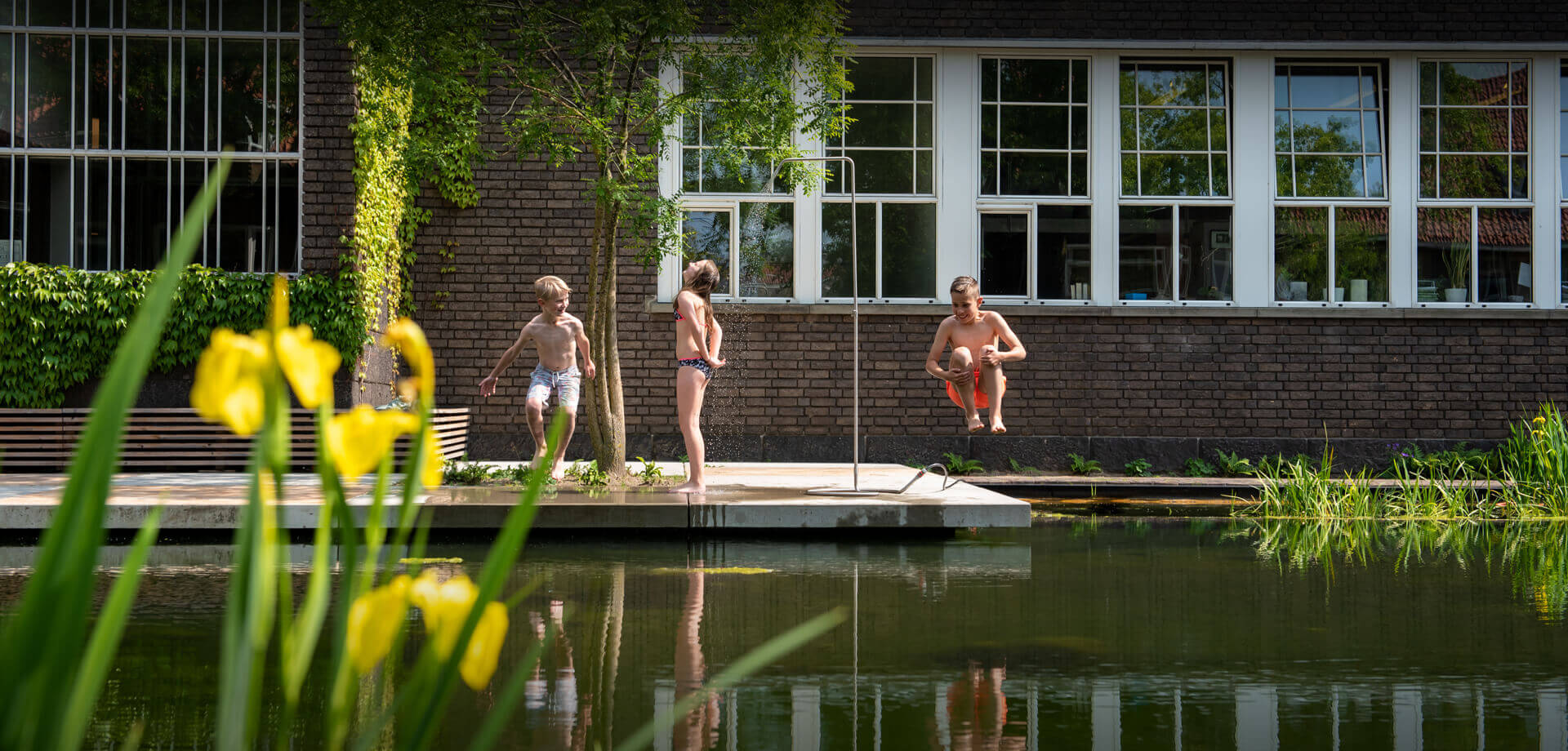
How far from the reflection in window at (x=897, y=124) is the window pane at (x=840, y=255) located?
28 cm

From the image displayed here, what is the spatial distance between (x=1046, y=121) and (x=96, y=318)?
9.05 metres

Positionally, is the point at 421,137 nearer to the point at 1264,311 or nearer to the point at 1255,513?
the point at 1255,513

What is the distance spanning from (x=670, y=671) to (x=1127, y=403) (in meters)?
10.4

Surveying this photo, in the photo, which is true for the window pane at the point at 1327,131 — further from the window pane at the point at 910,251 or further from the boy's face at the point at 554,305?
the boy's face at the point at 554,305

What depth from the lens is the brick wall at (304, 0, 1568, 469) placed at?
13.7 meters

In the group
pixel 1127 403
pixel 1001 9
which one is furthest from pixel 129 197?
pixel 1127 403

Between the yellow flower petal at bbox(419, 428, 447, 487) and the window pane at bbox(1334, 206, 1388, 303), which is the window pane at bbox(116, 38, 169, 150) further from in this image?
the yellow flower petal at bbox(419, 428, 447, 487)

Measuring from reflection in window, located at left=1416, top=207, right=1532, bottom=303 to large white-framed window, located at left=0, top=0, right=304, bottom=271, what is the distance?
36.2 feet

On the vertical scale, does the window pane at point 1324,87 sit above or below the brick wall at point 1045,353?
above

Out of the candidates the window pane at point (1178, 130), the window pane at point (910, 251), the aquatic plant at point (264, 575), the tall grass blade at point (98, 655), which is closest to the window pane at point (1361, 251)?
the window pane at point (1178, 130)

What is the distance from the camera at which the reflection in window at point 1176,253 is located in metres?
14.1

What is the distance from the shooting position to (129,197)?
491 inches

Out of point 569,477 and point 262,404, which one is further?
point 569,477

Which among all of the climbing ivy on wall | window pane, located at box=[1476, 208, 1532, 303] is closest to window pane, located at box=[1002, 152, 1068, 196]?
window pane, located at box=[1476, 208, 1532, 303]
